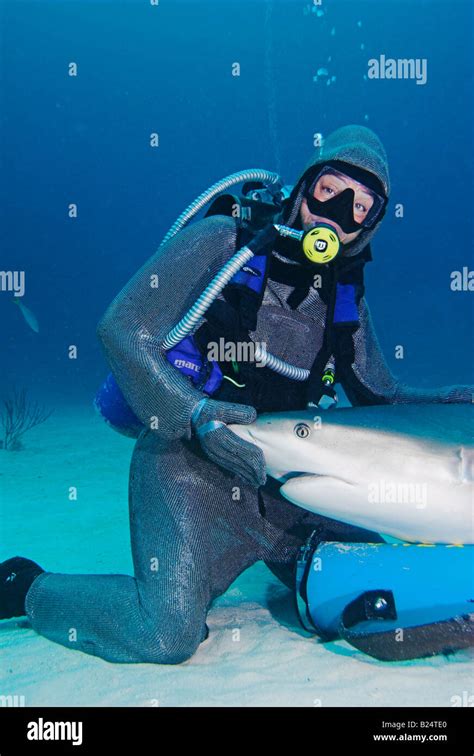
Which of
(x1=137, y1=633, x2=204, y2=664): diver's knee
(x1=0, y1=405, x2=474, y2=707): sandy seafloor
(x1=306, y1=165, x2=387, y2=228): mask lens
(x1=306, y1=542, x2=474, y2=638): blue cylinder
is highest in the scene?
(x1=306, y1=165, x2=387, y2=228): mask lens

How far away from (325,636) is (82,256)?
6216 inches

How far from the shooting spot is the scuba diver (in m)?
2.40

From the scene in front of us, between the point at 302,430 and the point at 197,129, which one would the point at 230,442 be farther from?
the point at 197,129

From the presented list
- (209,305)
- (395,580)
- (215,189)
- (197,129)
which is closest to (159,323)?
(209,305)

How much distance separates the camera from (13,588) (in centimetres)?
278

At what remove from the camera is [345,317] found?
2805 millimetres

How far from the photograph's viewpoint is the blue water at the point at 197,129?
245 feet

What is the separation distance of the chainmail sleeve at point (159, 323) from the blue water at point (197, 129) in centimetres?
3823

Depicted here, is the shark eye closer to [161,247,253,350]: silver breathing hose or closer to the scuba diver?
the scuba diver

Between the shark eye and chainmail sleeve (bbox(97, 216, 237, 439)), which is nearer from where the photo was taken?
the shark eye

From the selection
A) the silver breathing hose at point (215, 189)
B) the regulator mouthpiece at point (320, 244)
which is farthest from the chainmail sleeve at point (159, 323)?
the regulator mouthpiece at point (320, 244)

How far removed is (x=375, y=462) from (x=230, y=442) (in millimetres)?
538

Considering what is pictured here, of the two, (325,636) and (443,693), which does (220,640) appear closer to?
(325,636)
